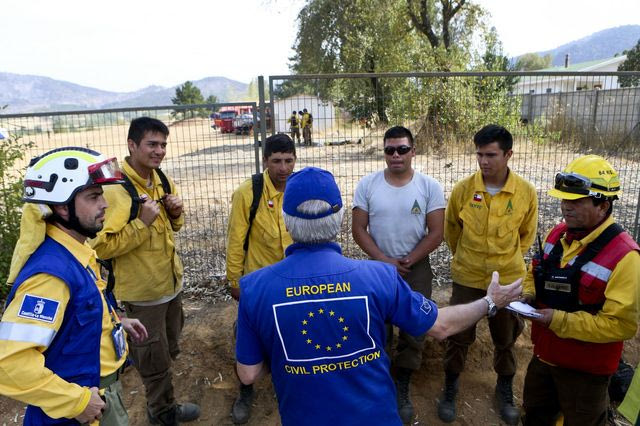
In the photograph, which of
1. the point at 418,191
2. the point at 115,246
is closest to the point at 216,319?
the point at 115,246

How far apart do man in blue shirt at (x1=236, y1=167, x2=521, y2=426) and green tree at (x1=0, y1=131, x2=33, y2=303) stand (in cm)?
496

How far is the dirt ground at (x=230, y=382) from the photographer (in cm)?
394

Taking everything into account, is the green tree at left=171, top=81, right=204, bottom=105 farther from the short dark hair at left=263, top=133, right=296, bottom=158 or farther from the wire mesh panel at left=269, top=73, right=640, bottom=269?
the short dark hair at left=263, top=133, right=296, bottom=158

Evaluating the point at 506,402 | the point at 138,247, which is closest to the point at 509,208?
the point at 506,402

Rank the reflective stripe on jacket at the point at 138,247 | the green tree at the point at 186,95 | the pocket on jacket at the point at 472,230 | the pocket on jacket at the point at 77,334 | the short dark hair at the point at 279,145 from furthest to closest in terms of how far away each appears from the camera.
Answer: the green tree at the point at 186,95 < the pocket on jacket at the point at 472,230 < the short dark hair at the point at 279,145 < the reflective stripe on jacket at the point at 138,247 < the pocket on jacket at the point at 77,334

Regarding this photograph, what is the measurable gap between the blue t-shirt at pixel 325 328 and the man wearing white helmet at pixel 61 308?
2.64 ft

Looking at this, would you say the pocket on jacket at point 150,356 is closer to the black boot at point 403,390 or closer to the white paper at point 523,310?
the black boot at point 403,390

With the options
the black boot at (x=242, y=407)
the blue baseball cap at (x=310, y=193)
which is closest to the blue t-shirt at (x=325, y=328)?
the blue baseball cap at (x=310, y=193)

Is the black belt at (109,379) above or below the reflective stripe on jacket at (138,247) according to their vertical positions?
below

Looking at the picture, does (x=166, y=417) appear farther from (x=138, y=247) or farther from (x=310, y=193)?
(x=310, y=193)

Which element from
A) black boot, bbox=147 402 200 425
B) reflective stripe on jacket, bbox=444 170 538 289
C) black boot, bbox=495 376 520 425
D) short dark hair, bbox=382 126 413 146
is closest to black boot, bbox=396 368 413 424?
black boot, bbox=495 376 520 425

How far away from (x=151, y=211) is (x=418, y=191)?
2.21 metres

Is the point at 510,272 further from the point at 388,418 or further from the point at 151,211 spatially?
the point at 151,211

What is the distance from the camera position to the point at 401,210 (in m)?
3.71
